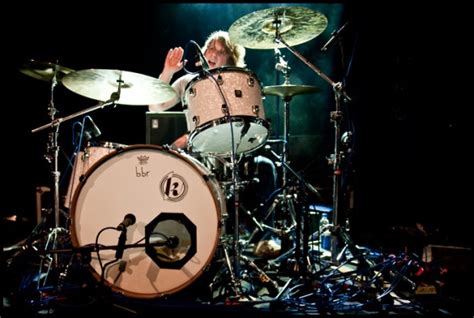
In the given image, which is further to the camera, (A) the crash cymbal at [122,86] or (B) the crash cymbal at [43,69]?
(B) the crash cymbal at [43,69]

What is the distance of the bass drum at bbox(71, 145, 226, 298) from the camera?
226cm

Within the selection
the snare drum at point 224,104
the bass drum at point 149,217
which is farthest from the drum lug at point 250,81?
the bass drum at point 149,217

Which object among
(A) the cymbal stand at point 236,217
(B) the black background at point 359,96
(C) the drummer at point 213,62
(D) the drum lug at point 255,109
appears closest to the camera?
(A) the cymbal stand at point 236,217

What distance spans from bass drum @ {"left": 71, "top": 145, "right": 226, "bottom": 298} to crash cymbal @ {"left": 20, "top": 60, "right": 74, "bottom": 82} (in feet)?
3.15

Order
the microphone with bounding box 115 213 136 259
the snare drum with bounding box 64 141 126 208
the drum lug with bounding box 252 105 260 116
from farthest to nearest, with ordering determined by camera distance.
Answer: the snare drum with bounding box 64 141 126 208 < the drum lug with bounding box 252 105 260 116 < the microphone with bounding box 115 213 136 259

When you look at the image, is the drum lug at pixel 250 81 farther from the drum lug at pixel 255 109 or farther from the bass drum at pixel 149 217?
the bass drum at pixel 149 217

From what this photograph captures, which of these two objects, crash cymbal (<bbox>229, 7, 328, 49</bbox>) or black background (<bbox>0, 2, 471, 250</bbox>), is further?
black background (<bbox>0, 2, 471, 250</bbox>)

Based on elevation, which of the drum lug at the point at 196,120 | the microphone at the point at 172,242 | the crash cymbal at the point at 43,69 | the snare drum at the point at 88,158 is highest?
the crash cymbal at the point at 43,69

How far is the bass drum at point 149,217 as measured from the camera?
2.26 m

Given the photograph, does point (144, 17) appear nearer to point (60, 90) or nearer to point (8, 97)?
point (60, 90)

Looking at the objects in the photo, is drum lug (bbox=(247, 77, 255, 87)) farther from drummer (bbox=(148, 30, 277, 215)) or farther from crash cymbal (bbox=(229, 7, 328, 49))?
drummer (bbox=(148, 30, 277, 215))

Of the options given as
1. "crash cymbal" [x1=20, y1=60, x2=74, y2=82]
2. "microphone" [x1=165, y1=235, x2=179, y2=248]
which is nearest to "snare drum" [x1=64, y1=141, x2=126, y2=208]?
"crash cymbal" [x1=20, y1=60, x2=74, y2=82]

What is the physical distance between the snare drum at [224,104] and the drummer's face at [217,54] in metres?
1.02

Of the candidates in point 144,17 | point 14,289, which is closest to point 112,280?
point 14,289
